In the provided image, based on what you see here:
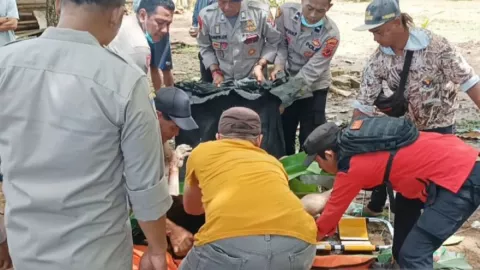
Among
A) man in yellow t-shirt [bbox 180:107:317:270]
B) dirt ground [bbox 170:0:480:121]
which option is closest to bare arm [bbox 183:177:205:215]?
man in yellow t-shirt [bbox 180:107:317:270]

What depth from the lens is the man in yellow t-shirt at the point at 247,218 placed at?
231 centimetres

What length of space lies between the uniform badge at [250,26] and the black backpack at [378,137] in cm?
166

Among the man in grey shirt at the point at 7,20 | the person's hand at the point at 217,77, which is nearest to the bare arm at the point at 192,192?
the person's hand at the point at 217,77

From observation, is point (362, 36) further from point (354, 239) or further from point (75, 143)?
point (75, 143)

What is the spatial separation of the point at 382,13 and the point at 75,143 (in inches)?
82.2

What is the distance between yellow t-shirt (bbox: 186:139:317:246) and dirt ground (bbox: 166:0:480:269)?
1.67 meters

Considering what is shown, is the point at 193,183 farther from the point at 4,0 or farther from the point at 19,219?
the point at 4,0

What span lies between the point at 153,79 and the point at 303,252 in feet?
10.3

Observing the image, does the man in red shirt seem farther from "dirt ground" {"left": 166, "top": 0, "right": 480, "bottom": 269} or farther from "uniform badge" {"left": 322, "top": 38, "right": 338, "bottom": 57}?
"uniform badge" {"left": 322, "top": 38, "right": 338, "bottom": 57}

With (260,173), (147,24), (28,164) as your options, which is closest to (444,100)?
(260,173)

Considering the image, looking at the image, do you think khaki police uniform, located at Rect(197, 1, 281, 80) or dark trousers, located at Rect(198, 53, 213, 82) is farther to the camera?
dark trousers, located at Rect(198, 53, 213, 82)

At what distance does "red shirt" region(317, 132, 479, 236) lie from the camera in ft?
9.03

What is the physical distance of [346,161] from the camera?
A: 2.81 meters

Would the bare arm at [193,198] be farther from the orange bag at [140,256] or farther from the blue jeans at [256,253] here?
the blue jeans at [256,253]
